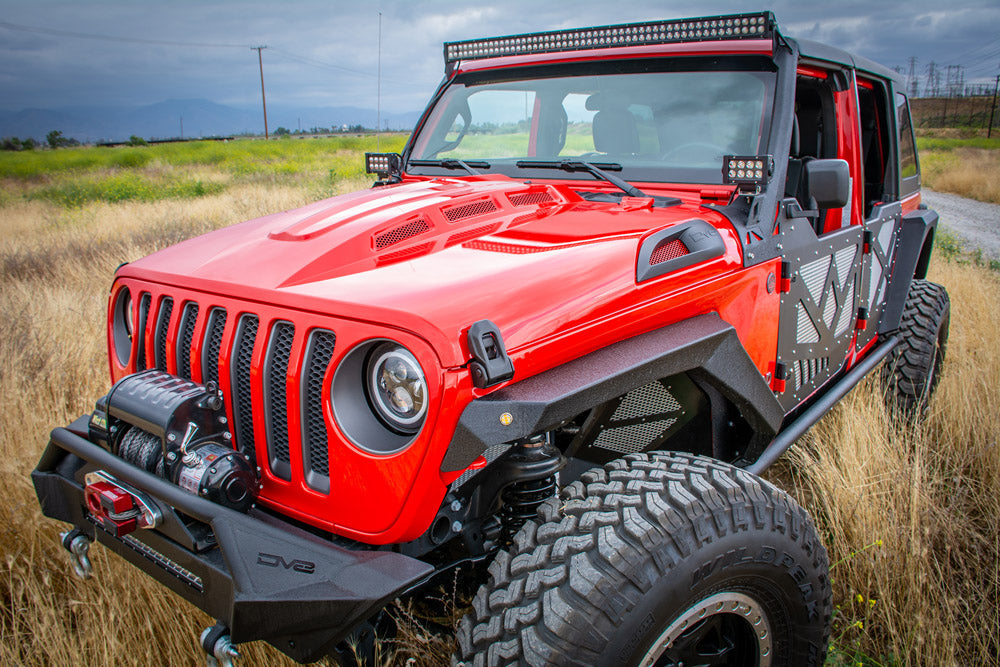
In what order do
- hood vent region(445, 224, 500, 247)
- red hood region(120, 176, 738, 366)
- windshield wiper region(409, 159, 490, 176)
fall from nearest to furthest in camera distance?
red hood region(120, 176, 738, 366) → hood vent region(445, 224, 500, 247) → windshield wiper region(409, 159, 490, 176)

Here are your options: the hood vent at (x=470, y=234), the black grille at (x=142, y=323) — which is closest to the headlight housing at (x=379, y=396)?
the hood vent at (x=470, y=234)

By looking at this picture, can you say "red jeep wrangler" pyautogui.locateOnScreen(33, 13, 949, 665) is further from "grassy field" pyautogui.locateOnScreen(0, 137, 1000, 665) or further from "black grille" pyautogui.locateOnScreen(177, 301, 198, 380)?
"grassy field" pyautogui.locateOnScreen(0, 137, 1000, 665)

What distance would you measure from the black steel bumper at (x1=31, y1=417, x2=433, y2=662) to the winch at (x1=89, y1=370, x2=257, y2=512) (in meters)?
0.07

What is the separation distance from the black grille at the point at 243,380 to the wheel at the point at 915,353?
3.77m

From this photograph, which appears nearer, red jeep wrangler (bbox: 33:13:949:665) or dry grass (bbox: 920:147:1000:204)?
red jeep wrangler (bbox: 33:13:949:665)

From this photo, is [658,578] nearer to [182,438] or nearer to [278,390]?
[278,390]

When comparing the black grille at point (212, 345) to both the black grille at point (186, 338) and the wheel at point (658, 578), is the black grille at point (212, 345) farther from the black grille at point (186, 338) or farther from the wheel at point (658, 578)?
the wheel at point (658, 578)

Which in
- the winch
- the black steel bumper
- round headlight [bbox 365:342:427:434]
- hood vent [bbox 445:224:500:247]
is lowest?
the black steel bumper

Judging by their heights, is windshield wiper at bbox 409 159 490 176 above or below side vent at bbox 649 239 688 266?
above

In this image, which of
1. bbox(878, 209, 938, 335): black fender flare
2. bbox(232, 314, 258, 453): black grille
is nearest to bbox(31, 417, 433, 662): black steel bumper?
bbox(232, 314, 258, 453): black grille

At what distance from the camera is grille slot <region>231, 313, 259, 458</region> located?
1926mm

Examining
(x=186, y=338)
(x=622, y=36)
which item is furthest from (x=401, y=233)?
(x=622, y=36)

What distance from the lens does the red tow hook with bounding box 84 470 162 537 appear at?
1.76 m

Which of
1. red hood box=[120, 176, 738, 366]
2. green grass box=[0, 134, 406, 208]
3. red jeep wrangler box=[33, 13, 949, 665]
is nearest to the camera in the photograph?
red jeep wrangler box=[33, 13, 949, 665]
